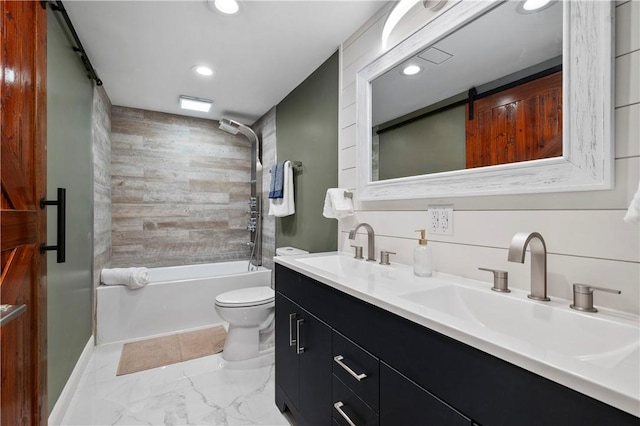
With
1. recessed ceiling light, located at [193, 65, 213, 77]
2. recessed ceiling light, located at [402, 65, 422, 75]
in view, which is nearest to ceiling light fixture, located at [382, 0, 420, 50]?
recessed ceiling light, located at [402, 65, 422, 75]

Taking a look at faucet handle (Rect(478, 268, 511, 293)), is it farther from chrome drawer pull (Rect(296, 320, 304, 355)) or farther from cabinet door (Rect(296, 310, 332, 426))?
chrome drawer pull (Rect(296, 320, 304, 355))

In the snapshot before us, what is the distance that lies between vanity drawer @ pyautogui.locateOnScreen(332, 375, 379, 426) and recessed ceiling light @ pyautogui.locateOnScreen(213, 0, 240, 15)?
194 centimetres

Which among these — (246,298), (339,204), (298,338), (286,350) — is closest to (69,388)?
(246,298)

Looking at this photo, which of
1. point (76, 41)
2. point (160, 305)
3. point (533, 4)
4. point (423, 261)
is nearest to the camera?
point (533, 4)

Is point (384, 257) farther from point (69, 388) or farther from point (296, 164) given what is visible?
point (69, 388)

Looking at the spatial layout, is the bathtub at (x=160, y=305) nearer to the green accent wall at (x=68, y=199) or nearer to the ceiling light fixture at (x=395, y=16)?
the green accent wall at (x=68, y=199)

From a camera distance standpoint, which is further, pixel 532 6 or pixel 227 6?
pixel 227 6

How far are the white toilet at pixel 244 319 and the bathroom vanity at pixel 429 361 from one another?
700 mm

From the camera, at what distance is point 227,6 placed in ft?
5.26

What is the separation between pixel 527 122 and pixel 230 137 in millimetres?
3382

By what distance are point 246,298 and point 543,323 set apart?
1.90 meters

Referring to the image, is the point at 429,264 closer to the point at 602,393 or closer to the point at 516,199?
the point at 516,199

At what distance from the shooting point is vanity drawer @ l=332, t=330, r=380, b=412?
0.95 meters

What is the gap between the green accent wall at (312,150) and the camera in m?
2.12
